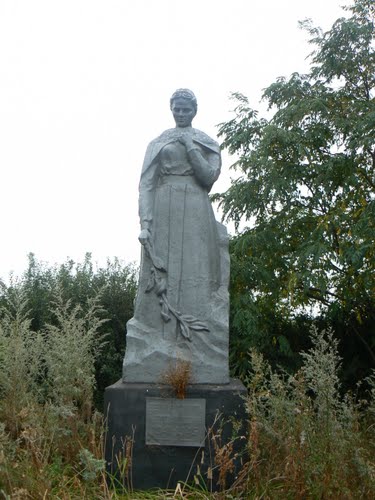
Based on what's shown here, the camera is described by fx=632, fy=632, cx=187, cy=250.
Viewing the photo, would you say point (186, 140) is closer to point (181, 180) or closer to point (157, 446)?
point (181, 180)

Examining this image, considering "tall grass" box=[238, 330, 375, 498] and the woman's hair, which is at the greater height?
the woman's hair

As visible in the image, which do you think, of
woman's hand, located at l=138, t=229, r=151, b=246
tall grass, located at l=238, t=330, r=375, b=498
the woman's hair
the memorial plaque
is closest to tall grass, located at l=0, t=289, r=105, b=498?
the memorial plaque

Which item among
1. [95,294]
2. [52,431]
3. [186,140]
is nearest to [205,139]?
[186,140]

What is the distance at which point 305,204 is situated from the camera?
28.8 ft

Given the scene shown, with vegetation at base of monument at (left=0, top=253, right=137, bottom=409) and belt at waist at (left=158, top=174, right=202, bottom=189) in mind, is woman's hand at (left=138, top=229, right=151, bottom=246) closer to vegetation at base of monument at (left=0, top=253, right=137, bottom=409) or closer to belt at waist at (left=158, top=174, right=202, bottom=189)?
belt at waist at (left=158, top=174, right=202, bottom=189)

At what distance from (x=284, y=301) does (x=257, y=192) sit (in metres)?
1.65

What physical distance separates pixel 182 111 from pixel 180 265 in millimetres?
1387

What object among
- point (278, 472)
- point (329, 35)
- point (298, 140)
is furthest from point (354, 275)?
point (278, 472)

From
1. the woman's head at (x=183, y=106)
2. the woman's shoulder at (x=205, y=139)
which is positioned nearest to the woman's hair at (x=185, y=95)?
the woman's head at (x=183, y=106)

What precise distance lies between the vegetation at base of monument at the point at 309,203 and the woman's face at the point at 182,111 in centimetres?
252

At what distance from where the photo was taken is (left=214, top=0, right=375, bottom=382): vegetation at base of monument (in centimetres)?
781

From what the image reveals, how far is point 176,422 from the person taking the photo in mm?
4715

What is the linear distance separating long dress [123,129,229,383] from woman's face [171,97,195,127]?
0.11 m

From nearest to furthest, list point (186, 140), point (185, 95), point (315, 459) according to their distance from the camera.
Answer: point (315, 459) < point (186, 140) < point (185, 95)
